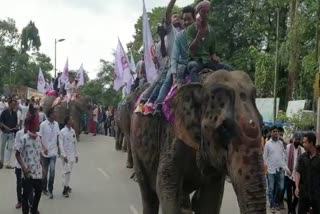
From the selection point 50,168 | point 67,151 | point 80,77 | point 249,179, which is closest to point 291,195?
point 67,151

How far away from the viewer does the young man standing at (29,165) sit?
9.95 meters

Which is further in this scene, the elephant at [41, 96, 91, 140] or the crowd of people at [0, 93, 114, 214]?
the elephant at [41, 96, 91, 140]

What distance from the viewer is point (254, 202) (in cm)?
442

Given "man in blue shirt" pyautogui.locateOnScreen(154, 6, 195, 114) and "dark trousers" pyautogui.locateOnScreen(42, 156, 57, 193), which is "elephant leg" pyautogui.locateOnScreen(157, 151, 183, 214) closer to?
"man in blue shirt" pyautogui.locateOnScreen(154, 6, 195, 114)

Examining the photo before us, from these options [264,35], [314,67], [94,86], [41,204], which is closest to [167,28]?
[41,204]

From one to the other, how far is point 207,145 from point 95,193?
27.7 feet

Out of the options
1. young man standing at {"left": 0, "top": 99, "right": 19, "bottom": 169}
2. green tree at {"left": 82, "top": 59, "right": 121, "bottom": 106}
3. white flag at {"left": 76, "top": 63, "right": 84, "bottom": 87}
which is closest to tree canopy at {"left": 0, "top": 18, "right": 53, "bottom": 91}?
green tree at {"left": 82, "top": 59, "right": 121, "bottom": 106}

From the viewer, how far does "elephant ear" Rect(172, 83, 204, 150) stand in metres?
5.33

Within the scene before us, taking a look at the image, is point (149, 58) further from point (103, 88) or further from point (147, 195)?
point (103, 88)

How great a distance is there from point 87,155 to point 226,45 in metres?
26.2

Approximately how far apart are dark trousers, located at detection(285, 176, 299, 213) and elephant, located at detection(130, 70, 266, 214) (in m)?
5.46

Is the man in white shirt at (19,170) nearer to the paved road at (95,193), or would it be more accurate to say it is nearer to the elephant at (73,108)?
the paved road at (95,193)

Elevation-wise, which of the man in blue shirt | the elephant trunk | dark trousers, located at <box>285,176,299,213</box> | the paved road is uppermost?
the man in blue shirt

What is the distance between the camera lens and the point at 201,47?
6.13 meters
